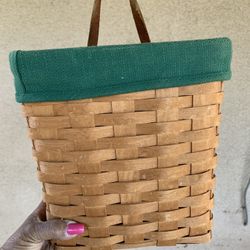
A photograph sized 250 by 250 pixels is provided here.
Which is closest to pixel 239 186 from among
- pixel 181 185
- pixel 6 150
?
pixel 181 185

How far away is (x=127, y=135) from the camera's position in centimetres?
44

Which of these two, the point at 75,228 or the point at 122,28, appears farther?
the point at 122,28

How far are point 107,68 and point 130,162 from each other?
0.13 meters

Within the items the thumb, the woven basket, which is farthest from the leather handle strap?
the thumb

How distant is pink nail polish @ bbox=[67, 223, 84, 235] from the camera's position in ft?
1.50

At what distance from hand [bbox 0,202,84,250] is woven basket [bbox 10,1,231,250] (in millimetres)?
14

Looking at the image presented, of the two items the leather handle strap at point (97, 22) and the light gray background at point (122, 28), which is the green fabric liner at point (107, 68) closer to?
the leather handle strap at point (97, 22)

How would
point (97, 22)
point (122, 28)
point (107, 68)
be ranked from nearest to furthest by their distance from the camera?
point (107, 68), point (97, 22), point (122, 28)

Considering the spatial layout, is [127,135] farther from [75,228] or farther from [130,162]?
[75,228]

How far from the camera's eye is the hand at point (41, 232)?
1.51ft

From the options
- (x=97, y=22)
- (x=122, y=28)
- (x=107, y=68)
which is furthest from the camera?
(x=122, y=28)

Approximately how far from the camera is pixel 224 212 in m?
0.88

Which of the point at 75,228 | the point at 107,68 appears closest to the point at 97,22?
the point at 107,68

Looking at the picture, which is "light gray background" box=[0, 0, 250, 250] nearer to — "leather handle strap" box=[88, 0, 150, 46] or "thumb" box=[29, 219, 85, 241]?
"leather handle strap" box=[88, 0, 150, 46]
